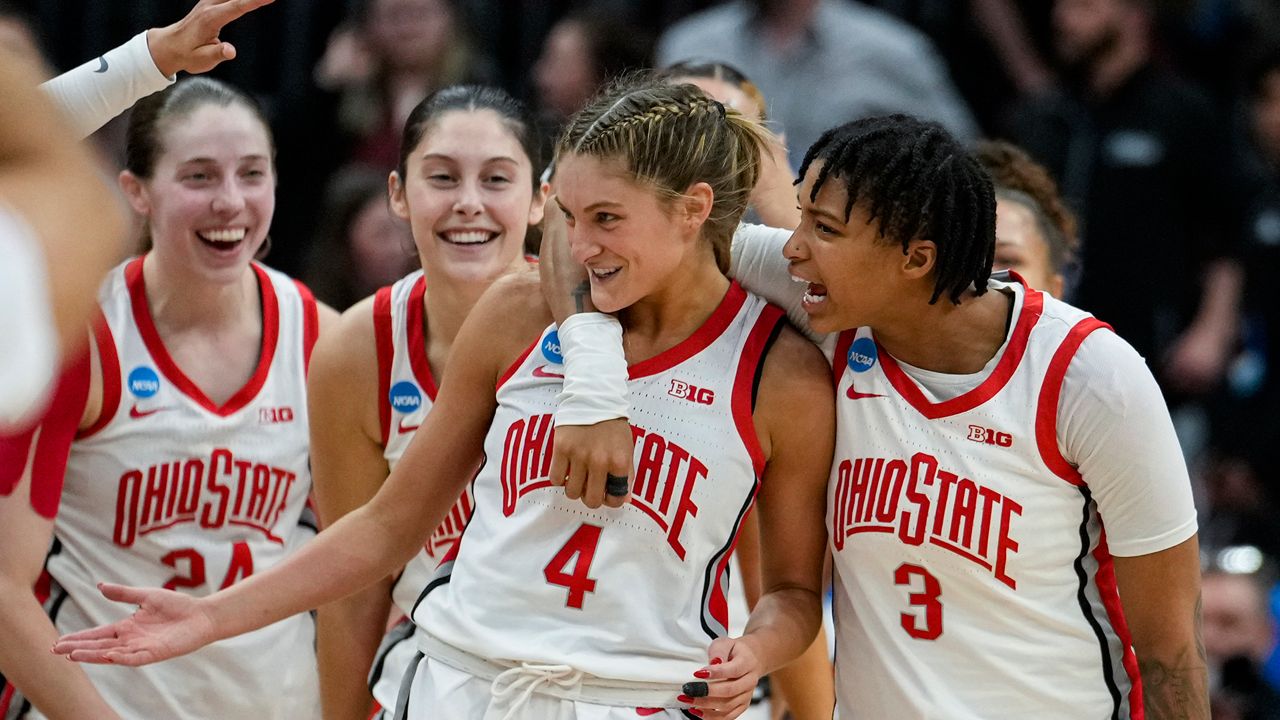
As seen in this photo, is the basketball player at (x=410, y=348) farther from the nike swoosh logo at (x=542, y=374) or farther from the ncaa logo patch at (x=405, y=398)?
the nike swoosh logo at (x=542, y=374)

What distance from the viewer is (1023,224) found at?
3.81 metres

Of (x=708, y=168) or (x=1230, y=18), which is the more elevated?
(x=1230, y=18)

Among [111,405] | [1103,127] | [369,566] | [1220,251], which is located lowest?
[369,566]

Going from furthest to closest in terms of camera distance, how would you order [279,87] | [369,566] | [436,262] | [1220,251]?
[279,87] → [1220,251] → [436,262] → [369,566]

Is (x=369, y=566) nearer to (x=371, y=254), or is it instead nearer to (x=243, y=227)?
(x=243, y=227)

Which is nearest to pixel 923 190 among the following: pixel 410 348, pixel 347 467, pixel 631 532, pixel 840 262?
pixel 840 262

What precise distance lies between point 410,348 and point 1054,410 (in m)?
1.49

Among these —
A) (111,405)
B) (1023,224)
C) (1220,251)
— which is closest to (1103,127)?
(1220,251)

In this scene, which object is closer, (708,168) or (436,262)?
(708,168)

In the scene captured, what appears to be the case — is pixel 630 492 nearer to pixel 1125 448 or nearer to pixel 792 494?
pixel 792 494

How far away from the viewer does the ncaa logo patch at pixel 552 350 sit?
9.41 feet

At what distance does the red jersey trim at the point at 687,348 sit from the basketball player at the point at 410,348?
752 mm

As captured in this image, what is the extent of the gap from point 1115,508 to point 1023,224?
3.95ft

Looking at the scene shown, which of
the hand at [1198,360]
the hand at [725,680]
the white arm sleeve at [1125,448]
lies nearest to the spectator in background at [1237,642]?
the hand at [1198,360]
